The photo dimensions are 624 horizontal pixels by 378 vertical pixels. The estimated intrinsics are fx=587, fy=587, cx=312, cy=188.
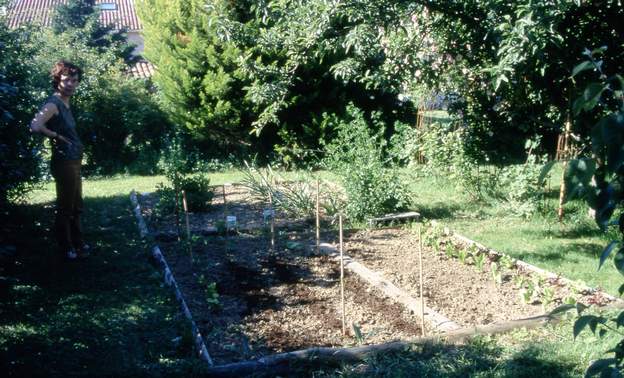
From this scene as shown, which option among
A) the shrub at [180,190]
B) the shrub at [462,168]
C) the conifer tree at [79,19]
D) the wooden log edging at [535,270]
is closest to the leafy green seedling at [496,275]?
the wooden log edging at [535,270]

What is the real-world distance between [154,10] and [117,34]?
12.8 meters

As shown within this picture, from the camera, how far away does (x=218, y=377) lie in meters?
3.67

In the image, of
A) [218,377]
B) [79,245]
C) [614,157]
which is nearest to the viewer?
[614,157]

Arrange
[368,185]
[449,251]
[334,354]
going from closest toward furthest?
1. [334,354]
2. [449,251]
3. [368,185]

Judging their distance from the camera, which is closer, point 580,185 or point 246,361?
point 580,185

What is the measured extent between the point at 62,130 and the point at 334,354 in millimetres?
3583

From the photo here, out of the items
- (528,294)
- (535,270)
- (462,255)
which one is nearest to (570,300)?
(528,294)

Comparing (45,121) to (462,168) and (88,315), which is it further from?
(462,168)

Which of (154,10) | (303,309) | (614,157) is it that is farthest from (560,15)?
(154,10)

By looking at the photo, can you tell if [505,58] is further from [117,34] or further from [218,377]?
[117,34]

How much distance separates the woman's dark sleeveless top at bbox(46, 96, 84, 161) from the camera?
5.71m

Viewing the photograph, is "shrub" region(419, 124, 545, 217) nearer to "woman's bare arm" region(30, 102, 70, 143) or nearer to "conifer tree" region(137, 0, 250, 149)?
"conifer tree" region(137, 0, 250, 149)

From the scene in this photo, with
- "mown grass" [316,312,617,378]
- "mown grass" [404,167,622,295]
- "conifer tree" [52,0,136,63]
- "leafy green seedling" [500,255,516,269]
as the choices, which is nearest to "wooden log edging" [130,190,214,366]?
"mown grass" [316,312,617,378]

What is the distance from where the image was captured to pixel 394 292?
5250mm
